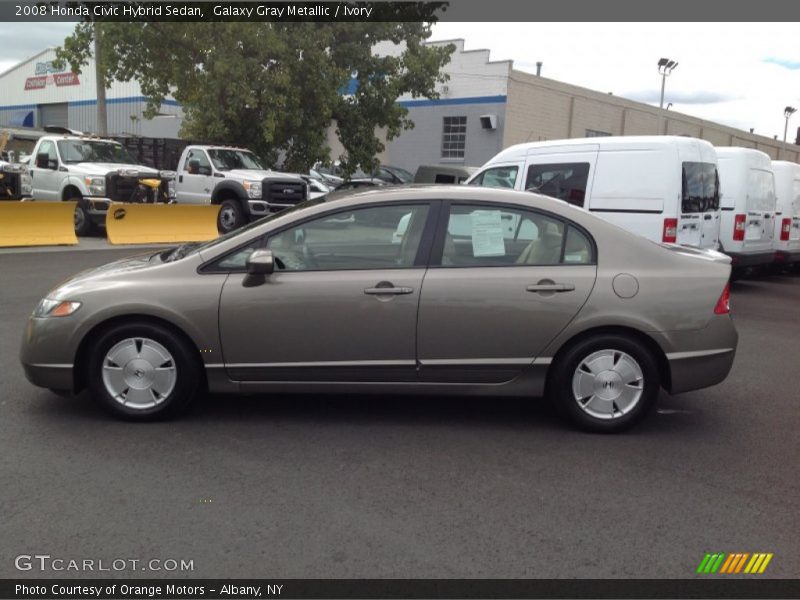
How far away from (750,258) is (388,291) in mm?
9012

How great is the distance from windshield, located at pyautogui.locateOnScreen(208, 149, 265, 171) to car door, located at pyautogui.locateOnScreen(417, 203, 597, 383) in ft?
46.4

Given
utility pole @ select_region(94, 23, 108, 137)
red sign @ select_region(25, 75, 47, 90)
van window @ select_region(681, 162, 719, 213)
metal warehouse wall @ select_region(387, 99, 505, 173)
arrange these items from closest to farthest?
van window @ select_region(681, 162, 719, 213)
utility pole @ select_region(94, 23, 108, 137)
metal warehouse wall @ select_region(387, 99, 505, 173)
red sign @ select_region(25, 75, 47, 90)

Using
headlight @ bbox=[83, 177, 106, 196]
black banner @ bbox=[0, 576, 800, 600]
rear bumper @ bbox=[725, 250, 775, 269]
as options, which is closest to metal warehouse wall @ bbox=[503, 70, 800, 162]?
headlight @ bbox=[83, 177, 106, 196]

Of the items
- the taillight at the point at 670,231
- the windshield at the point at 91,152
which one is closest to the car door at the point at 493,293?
the taillight at the point at 670,231

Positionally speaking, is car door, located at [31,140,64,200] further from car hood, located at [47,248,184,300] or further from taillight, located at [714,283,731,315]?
taillight, located at [714,283,731,315]

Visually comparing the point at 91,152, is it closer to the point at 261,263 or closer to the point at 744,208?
the point at 744,208

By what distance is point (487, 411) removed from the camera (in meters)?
5.42

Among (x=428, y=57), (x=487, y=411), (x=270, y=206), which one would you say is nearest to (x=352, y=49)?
(x=428, y=57)

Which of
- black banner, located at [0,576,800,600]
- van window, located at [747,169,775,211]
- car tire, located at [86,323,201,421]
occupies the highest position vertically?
van window, located at [747,169,775,211]

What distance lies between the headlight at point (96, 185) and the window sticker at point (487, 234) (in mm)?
13269

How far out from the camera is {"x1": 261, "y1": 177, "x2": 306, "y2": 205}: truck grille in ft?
56.5

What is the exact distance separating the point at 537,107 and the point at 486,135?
2.97 m

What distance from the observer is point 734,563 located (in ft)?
11.1

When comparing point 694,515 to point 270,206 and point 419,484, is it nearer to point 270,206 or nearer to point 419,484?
point 419,484
